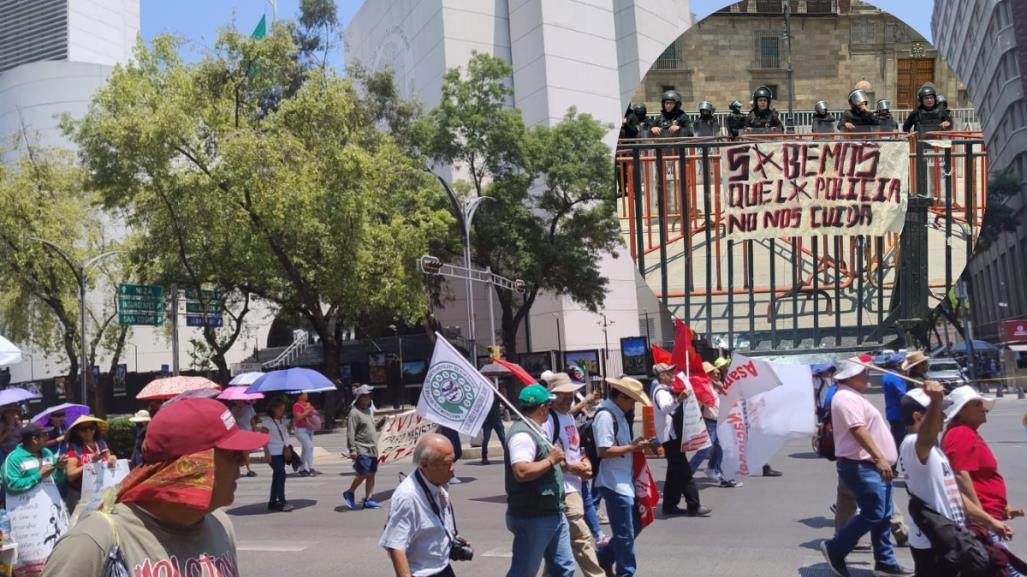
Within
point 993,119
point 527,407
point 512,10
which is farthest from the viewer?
point 512,10

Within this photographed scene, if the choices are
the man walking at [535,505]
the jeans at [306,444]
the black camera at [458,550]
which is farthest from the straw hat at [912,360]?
the jeans at [306,444]

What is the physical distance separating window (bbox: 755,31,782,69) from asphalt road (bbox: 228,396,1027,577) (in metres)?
3.67

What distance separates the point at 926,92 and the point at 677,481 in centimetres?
447

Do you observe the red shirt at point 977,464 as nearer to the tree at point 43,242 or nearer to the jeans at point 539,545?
the jeans at point 539,545

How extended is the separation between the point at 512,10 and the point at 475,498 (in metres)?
41.5

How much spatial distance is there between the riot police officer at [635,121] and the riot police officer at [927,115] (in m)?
2.35

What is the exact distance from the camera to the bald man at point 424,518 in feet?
15.8

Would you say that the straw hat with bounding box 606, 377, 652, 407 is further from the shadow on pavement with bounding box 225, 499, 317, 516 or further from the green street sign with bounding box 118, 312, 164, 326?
the green street sign with bounding box 118, 312, 164, 326

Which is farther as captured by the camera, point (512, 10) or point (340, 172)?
point (512, 10)

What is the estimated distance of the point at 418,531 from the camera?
15.8 ft

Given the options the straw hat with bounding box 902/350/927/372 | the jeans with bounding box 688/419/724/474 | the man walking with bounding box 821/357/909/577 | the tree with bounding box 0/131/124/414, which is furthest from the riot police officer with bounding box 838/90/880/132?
the tree with bounding box 0/131/124/414

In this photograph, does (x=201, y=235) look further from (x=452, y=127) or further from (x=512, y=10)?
(x=512, y=10)

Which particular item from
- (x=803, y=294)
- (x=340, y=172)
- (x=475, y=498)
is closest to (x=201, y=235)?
(x=340, y=172)

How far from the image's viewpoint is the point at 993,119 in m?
8.73
